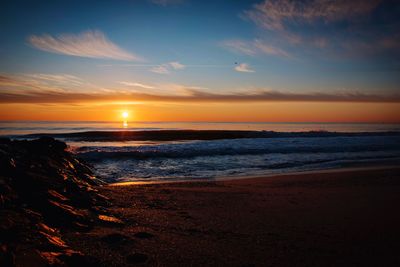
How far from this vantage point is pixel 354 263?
3.57 metres

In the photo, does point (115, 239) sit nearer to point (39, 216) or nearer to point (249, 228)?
point (39, 216)

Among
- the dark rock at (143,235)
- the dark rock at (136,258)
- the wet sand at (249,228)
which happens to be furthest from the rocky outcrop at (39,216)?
the dark rock at (143,235)

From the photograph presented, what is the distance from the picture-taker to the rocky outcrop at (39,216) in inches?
109

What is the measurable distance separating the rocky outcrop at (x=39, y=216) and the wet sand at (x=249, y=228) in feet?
0.93

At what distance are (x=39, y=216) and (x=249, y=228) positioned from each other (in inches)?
120

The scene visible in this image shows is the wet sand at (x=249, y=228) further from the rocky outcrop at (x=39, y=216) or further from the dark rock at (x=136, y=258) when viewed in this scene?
the rocky outcrop at (x=39, y=216)

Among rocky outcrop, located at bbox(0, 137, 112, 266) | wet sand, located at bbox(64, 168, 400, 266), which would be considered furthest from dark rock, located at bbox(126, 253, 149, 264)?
rocky outcrop, located at bbox(0, 137, 112, 266)

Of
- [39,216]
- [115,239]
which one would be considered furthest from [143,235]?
[39,216]

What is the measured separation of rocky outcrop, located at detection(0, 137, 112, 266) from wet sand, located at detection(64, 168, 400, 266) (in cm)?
28

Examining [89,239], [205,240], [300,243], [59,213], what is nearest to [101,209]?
[59,213]

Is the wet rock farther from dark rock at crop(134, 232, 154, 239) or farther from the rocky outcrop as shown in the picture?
the rocky outcrop

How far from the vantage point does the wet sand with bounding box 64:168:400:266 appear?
3.61 meters

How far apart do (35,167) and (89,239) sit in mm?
2987

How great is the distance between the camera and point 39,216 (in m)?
3.69
